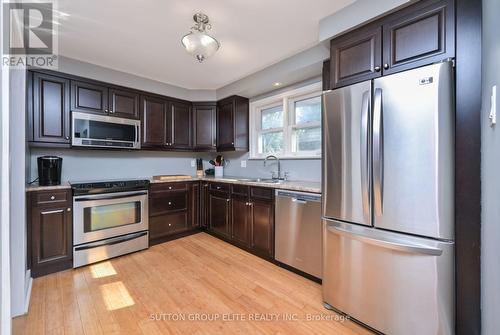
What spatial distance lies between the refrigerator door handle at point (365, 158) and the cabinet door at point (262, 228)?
1.14m

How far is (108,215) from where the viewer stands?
264 cm

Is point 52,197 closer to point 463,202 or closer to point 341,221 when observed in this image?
point 341,221

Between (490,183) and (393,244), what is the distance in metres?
0.59

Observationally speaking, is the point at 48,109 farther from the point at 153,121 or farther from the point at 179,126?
the point at 179,126

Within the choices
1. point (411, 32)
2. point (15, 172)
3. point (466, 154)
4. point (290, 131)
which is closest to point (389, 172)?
point (466, 154)

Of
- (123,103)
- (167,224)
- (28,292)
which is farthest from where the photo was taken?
(167,224)

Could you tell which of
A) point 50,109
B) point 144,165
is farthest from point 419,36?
point 144,165

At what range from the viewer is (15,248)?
172 centimetres

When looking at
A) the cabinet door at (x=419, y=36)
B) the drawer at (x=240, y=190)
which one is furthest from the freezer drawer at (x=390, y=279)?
the drawer at (x=240, y=190)

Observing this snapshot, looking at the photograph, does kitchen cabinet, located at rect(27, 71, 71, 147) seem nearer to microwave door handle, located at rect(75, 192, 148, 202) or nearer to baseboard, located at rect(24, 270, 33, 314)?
microwave door handle, located at rect(75, 192, 148, 202)

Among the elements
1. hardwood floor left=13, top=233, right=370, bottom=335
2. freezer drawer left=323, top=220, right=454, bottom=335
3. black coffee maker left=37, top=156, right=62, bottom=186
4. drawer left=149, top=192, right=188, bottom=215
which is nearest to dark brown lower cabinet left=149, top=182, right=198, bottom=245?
drawer left=149, top=192, right=188, bottom=215

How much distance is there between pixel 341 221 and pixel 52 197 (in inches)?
112

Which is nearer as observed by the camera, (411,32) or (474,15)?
(474,15)

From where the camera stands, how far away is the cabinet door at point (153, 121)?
326cm
